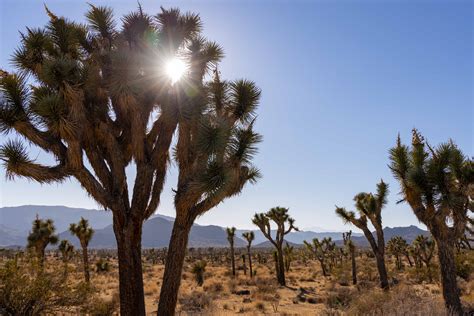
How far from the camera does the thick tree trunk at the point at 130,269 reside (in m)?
8.43

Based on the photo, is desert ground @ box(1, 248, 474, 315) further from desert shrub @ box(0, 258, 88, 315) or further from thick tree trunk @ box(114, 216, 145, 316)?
thick tree trunk @ box(114, 216, 145, 316)

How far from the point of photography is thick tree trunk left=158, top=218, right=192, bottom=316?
8445mm

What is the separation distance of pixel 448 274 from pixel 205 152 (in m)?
8.14

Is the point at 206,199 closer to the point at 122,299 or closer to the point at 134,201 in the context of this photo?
the point at 134,201

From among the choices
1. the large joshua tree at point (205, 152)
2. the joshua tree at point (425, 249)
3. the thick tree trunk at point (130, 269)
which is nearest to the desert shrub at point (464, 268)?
the joshua tree at point (425, 249)

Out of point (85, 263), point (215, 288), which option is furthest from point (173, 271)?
point (85, 263)

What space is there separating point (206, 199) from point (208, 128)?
5.34 ft

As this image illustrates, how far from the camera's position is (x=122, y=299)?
850 cm

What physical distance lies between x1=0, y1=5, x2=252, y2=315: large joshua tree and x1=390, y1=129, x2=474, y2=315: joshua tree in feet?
17.5

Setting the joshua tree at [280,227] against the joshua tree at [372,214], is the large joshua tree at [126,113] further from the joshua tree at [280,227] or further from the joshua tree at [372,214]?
the joshua tree at [280,227]

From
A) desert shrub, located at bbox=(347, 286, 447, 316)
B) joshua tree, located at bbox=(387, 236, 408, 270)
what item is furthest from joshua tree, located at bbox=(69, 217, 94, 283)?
joshua tree, located at bbox=(387, 236, 408, 270)

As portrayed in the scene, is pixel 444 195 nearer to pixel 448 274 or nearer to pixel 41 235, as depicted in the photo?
pixel 448 274

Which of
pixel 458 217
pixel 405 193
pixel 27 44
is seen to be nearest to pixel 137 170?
pixel 27 44

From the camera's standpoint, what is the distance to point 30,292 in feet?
25.4
